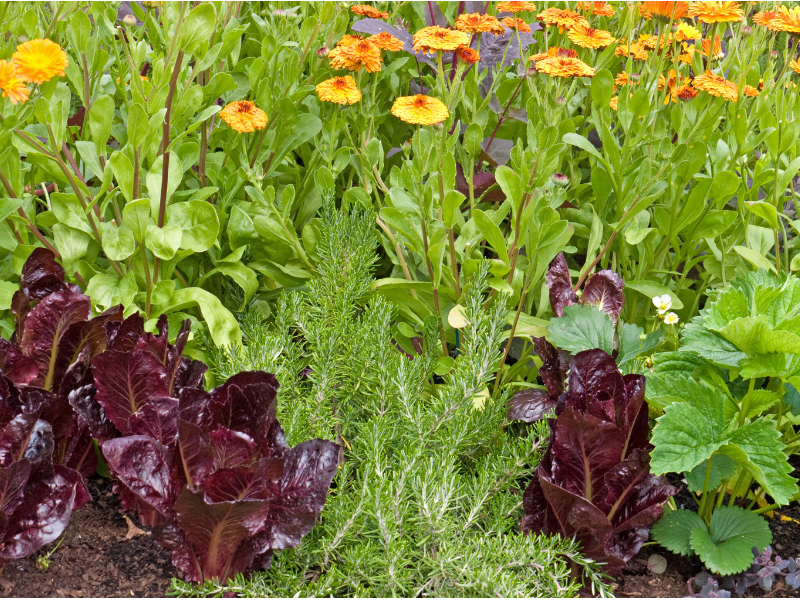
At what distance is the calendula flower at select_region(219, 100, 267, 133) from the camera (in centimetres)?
222

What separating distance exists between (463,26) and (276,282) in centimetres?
112

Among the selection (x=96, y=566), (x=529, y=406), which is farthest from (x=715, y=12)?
(x=96, y=566)

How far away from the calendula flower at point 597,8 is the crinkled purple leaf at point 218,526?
226 cm

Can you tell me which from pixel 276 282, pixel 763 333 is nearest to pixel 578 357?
pixel 763 333

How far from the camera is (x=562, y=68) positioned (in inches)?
85.4

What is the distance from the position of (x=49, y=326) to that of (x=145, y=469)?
54 cm

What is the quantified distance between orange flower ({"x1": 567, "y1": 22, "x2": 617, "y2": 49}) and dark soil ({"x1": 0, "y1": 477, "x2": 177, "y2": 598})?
81.0 inches

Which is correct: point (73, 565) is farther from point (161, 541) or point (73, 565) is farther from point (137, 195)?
point (137, 195)

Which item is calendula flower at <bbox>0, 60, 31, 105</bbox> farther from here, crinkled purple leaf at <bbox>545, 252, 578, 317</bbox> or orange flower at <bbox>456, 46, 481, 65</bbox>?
crinkled purple leaf at <bbox>545, 252, 578, 317</bbox>

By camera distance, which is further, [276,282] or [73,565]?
[276,282]

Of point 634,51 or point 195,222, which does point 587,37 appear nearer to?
point 634,51

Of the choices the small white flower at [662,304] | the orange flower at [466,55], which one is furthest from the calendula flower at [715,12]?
the small white flower at [662,304]

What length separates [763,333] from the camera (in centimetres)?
170

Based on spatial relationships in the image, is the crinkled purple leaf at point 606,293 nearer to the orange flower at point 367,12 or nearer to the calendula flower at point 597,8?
the calendula flower at point 597,8
